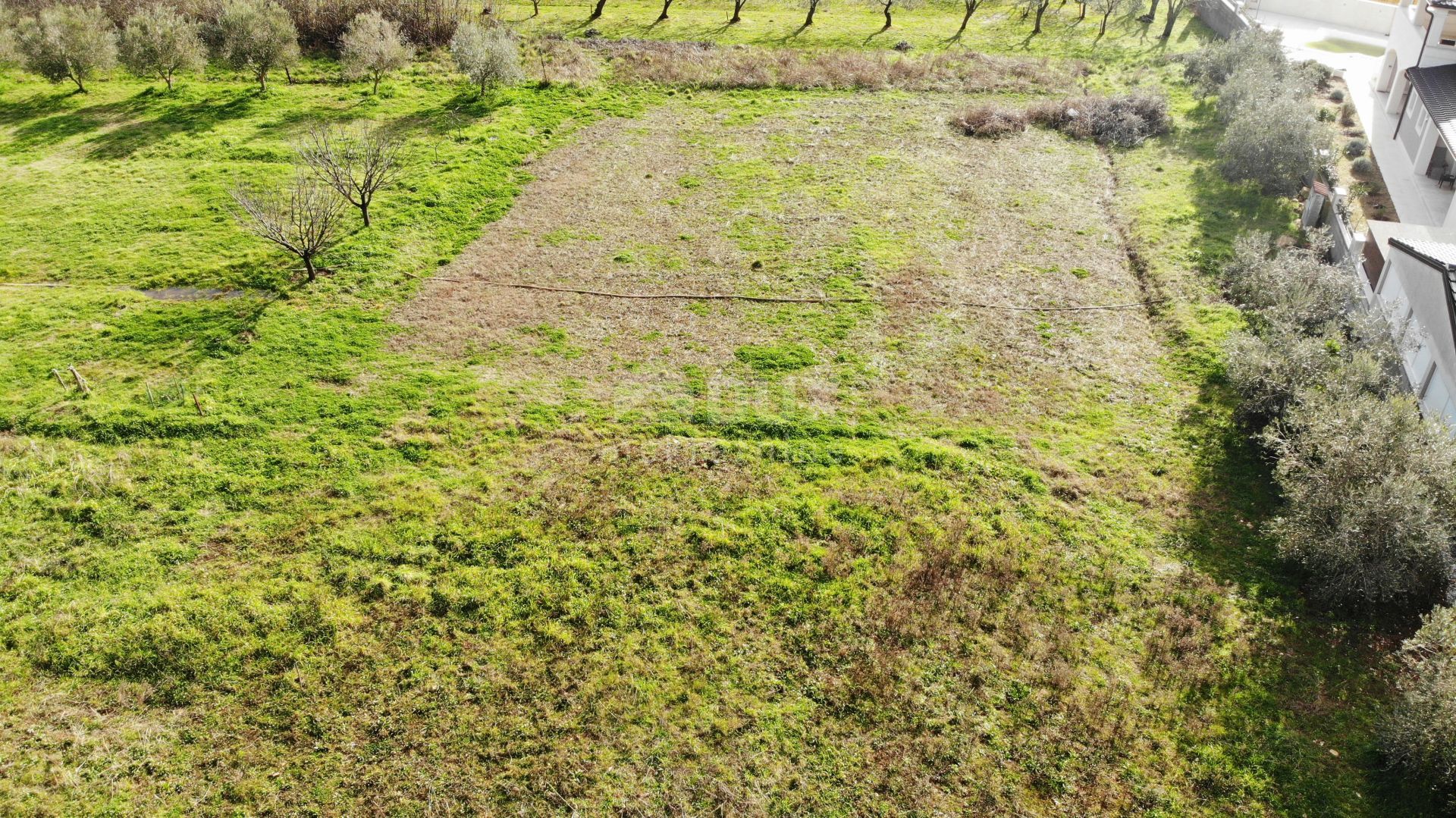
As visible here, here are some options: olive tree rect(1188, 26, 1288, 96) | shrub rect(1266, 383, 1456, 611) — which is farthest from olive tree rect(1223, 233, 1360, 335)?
olive tree rect(1188, 26, 1288, 96)

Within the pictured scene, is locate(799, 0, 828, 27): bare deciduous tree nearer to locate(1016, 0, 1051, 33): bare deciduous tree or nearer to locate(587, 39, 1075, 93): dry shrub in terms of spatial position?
locate(587, 39, 1075, 93): dry shrub

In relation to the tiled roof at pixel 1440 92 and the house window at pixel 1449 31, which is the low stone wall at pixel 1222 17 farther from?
the tiled roof at pixel 1440 92

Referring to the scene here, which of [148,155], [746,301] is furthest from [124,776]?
[148,155]

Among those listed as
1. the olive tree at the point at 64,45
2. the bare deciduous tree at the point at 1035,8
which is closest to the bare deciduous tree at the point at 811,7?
the bare deciduous tree at the point at 1035,8

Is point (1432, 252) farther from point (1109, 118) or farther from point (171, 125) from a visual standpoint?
point (171, 125)

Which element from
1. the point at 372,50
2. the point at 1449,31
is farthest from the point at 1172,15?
the point at 372,50
